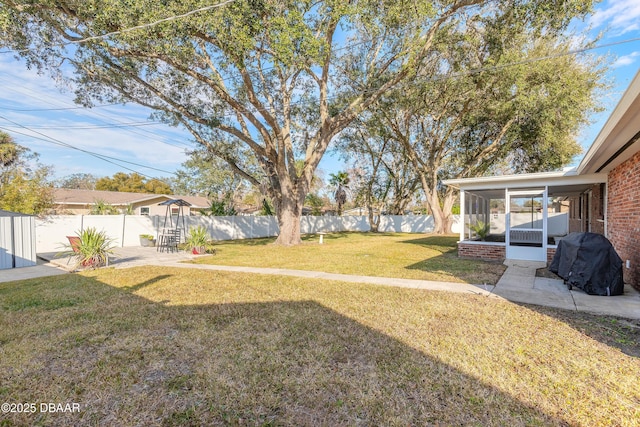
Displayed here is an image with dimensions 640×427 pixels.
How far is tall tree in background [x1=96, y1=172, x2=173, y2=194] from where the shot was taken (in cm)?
4259

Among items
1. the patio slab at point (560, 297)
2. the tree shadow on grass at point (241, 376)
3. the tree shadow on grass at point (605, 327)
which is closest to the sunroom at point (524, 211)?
the patio slab at point (560, 297)

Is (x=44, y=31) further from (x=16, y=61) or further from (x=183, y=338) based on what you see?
(x=183, y=338)

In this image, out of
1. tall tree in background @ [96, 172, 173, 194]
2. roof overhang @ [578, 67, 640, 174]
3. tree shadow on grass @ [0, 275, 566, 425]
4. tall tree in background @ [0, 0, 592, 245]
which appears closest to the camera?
tree shadow on grass @ [0, 275, 566, 425]

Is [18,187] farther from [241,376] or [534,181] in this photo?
[534,181]

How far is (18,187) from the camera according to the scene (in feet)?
43.5

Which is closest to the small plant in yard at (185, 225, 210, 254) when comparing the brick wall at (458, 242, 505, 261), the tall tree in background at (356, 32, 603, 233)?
the brick wall at (458, 242, 505, 261)

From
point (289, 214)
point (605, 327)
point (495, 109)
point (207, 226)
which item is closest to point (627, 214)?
point (605, 327)

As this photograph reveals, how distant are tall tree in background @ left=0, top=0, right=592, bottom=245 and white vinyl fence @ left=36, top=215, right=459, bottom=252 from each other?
179 inches

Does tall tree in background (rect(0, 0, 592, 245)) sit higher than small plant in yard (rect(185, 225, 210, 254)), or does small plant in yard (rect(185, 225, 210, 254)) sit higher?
tall tree in background (rect(0, 0, 592, 245))

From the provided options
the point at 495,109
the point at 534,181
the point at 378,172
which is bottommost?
the point at 534,181

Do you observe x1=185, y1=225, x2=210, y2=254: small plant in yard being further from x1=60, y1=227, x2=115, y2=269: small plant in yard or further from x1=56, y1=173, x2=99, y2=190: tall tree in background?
x1=56, y1=173, x2=99, y2=190: tall tree in background

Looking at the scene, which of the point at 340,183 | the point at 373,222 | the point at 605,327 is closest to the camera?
the point at 605,327

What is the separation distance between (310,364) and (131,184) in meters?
48.0

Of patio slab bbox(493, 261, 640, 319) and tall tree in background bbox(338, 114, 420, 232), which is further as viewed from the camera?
tall tree in background bbox(338, 114, 420, 232)
